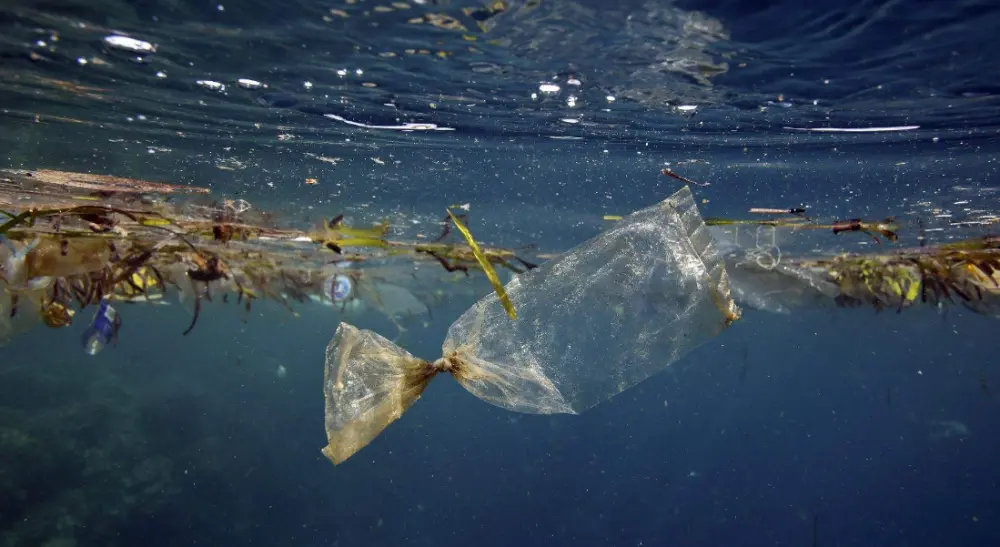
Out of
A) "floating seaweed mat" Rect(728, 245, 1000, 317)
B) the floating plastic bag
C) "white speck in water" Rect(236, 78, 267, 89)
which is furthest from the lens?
"floating seaweed mat" Rect(728, 245, 1000, 317)

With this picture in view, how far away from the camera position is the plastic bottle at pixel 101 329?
7223 millimetres

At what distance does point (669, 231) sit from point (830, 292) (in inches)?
538

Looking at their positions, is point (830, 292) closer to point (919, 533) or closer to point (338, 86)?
point (338, 86)

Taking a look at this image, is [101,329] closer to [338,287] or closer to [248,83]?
[248,83]

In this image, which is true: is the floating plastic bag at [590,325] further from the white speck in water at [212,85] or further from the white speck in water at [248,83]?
the white speck in water at [212,85]

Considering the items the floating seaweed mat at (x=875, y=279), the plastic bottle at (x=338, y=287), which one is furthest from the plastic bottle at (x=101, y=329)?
the plastic bottle at (x=338, y=287)

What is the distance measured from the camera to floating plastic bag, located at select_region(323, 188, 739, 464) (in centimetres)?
357

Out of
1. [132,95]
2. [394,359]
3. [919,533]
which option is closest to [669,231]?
[394,359]

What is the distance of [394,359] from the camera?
13.5 feet

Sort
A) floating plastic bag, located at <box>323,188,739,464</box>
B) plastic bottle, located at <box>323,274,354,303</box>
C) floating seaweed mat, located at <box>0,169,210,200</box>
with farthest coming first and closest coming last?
plastic bottle, located at <box>323,274,354,303</box>, floating seaweed mat, located at <box>0,169,210,200</box>, floating plastic bag, located at <box>323,188,739,464</box>

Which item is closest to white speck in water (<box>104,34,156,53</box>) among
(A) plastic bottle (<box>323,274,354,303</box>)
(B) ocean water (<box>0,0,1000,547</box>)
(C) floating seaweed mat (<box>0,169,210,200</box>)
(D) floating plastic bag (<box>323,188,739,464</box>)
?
(B) ocean water (<box>0,0,1000,547</box>)

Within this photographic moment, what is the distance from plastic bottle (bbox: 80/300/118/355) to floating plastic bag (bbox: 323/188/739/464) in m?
5.20

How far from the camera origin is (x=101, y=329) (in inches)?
285

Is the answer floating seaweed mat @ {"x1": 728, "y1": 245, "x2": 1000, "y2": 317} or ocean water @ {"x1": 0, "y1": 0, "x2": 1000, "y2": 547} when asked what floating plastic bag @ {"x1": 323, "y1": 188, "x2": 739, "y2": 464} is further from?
floating seaweed mat @ {"x1": 728, "y1": 245, "x2": 1000, "y2": 317}
